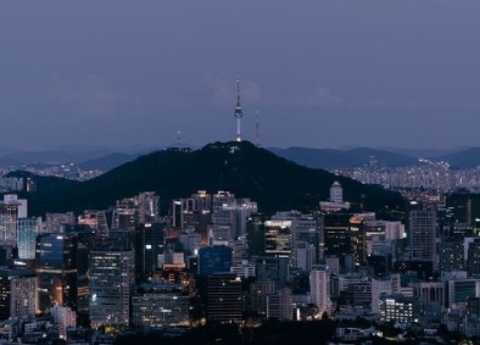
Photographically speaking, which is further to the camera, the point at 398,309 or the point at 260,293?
the point at 260,293

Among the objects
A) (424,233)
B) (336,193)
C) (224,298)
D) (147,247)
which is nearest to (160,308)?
(224,298)

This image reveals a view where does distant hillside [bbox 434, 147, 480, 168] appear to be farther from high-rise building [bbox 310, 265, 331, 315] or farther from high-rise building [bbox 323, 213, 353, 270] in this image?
high-rise building [bbox 310, 265, 331, 315]

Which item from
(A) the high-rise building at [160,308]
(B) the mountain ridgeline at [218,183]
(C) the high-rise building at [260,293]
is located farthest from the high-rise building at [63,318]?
(B) the mountain ridgeline at [218,183]

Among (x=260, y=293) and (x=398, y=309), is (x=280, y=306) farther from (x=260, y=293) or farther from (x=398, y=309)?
(x=398, y=309)

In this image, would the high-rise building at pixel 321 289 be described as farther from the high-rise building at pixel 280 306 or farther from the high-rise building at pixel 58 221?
the high-rise building at pixel 58 221

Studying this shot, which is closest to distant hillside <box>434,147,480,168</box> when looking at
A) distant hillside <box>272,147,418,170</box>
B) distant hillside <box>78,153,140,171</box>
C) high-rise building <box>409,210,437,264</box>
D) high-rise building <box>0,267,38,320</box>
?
distant hillside <box>272,147,418,170</box>

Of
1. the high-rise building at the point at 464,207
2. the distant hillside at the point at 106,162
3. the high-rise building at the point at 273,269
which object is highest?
the distant hillside at the point at 106,162
